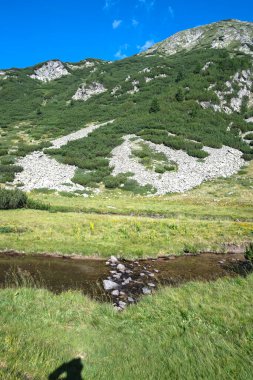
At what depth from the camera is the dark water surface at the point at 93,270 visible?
45.7ft

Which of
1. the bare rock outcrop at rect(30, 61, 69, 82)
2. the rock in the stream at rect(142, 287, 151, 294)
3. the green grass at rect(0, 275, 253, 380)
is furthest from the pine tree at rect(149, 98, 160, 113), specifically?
the bare rock outcrop at rect(30, 61, 69, 82)

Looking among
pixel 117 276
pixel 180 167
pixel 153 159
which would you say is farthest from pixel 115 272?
pixel 153 159

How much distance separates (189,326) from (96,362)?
8.69 ft

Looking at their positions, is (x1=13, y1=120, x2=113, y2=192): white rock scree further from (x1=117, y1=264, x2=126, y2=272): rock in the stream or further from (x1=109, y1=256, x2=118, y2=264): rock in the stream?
(x1=117, y1=264, x2=126, y2=272): rock in the stream

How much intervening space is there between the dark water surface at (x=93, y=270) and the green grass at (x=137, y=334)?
2.50m

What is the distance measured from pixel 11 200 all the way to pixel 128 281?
1830 centimetres

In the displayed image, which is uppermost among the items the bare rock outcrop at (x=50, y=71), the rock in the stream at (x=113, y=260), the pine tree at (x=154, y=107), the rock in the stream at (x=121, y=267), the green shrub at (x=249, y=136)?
the bare rock outcrop at (x=50, y=71)

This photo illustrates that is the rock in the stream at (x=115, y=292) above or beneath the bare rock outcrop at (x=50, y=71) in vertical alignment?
beneath

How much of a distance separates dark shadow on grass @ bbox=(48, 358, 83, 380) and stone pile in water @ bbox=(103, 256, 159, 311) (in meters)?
4.58

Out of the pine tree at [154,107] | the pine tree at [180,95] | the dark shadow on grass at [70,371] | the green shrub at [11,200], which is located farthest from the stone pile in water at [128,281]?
the pine tree at [180,95]

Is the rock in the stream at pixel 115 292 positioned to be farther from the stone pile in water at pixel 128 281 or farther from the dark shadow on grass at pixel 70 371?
the dark shadow on grass at pixel 70 371

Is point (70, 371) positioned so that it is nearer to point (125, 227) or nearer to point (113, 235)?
point (113, 235)

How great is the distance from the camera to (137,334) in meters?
8.33

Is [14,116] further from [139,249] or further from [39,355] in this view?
[39,355]
